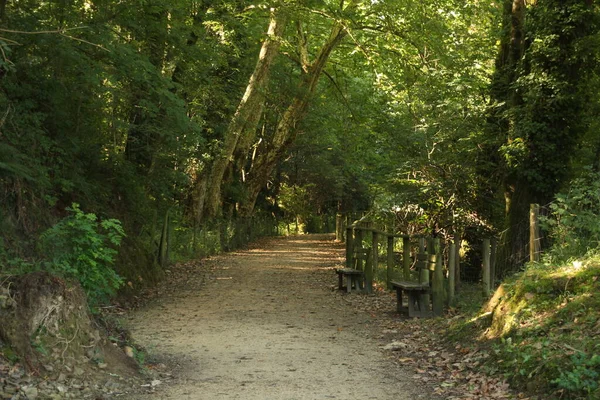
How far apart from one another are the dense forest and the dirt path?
1.46 meters

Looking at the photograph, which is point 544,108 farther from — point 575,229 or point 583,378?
point 583,378

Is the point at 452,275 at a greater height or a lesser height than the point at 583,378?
greater

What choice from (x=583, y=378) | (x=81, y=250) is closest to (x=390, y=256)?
(x=81, y=250)

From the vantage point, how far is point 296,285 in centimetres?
1609

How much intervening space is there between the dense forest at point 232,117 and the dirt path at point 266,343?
4.79ft

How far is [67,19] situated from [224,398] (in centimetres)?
750

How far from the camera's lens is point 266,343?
30.0ft

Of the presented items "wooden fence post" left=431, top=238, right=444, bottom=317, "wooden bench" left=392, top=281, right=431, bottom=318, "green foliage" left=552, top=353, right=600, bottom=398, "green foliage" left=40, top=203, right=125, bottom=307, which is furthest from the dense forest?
"green foliage" left=552, top=353, right=600, bottom=398

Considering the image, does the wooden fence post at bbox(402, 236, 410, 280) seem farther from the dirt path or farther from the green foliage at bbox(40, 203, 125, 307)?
the green foliage at bbox(40, 203, 125, 307)

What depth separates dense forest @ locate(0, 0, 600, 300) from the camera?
10.1 meters

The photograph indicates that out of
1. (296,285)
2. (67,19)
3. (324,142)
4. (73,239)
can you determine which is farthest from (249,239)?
(73,239)

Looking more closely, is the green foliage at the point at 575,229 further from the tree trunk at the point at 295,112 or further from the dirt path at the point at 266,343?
the tree trunk at the point at 295,112

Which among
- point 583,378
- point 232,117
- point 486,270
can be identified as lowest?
point 583,378

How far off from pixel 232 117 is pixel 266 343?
14110 mm
